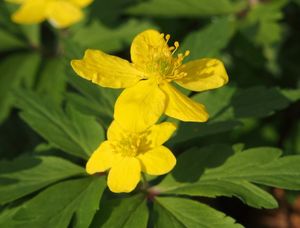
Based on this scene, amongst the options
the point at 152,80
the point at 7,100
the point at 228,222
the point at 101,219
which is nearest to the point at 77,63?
the point at 152,80

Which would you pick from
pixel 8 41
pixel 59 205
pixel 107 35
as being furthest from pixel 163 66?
pixel 8 41

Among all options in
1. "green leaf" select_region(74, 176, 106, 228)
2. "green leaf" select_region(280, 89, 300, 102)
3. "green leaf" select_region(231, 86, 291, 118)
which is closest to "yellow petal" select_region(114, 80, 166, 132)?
"green leaf" select_region(74, 176, 106, 228)

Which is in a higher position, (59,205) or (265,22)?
(265,22)

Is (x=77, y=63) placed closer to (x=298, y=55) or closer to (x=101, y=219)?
(x=101, y=219)

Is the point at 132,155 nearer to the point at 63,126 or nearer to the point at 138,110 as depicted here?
the point at 138,110

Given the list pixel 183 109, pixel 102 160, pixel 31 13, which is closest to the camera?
pixel 183 109

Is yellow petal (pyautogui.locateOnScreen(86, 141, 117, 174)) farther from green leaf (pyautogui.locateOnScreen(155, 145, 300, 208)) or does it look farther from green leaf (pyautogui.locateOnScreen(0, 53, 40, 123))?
green leaf (pyautogui.locateOnScreen(0, 53, 40, 123))
